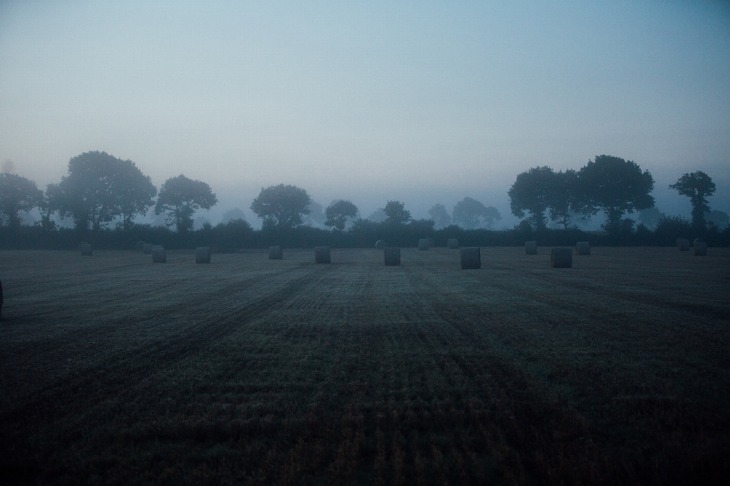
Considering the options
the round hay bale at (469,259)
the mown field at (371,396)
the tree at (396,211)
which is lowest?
the mown field at (371,396)

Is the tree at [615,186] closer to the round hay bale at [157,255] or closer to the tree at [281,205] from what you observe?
the tree at [281,205]

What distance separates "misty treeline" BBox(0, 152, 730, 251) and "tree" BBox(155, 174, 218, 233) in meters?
0.21

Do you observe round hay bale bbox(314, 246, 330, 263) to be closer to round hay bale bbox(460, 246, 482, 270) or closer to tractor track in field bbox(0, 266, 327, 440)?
round hay bale bbox(460, 246, 482, 270)

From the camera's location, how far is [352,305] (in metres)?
14.7

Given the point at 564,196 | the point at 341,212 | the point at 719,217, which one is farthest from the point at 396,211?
the point at 719,217

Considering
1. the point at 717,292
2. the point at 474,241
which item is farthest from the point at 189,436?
the point at 474,241

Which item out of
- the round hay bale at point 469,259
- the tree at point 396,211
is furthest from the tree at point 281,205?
the round hay bale at point 469,259

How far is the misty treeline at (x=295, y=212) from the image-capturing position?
72938mm

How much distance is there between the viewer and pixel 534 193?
10275cm

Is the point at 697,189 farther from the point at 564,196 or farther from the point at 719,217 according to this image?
the point at 719,217

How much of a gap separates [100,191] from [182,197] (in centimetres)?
2145

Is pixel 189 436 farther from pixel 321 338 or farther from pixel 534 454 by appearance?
pixel 321 338

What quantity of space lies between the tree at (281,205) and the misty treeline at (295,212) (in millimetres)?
227

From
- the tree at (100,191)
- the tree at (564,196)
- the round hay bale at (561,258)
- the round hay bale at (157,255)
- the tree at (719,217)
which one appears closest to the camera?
the round hay bale at (561,258)
